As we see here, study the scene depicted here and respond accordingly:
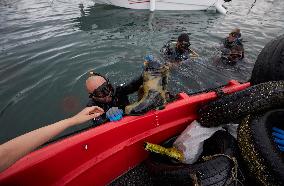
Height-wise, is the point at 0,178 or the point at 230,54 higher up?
the point at 0,178

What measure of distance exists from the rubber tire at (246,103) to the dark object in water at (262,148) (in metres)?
0.09

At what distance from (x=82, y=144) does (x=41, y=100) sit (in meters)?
3.86

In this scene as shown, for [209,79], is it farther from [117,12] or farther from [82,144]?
[117,12]

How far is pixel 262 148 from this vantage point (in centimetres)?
257

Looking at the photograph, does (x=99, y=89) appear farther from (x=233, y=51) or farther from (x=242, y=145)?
(x=233, y=51)

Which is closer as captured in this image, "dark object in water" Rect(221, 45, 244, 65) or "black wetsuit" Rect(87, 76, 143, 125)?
"black wetsuit" Rect(87, 76, 143, 125)

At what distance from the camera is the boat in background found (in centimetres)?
1362

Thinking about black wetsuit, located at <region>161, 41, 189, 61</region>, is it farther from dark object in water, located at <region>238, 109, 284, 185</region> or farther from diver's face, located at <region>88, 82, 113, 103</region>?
dark object in water, located at <region>238, 109, 284, 185</region>

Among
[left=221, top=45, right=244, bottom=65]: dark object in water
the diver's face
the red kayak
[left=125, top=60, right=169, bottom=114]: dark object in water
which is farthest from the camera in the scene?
[left=221, top=45, right=244, bottom=65]: dark object in water

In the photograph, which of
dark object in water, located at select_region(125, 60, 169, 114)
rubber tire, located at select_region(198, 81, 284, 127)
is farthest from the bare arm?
rubber tire, located at select_region(198, 81, 284, 127)

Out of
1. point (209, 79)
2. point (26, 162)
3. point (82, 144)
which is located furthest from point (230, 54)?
point (26, 162)

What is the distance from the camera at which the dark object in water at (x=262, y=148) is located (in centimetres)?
245

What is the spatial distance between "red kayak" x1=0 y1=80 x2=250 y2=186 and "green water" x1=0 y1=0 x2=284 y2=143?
110 inches

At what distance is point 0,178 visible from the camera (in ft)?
7.33
